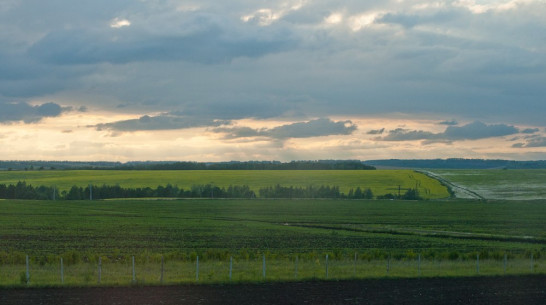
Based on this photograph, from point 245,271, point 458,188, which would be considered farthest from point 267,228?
point 458,188

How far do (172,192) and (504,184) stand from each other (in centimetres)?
7389

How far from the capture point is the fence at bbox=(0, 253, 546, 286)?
30734 millimetres

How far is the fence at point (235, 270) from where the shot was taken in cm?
3073

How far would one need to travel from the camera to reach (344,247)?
5450 centimetres

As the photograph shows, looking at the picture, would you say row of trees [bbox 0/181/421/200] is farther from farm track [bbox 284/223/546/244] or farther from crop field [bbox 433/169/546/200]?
farm track [bbox 284/223/546/244]

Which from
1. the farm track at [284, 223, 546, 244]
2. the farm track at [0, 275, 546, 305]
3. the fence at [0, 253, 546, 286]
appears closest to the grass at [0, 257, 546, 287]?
the fence at [0, 253, 546, 286]

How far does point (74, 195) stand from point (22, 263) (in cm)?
9800

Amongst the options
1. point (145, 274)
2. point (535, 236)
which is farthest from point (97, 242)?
point (535, 236)

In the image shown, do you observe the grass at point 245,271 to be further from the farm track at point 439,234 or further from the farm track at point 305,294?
the farm track at point 439,234

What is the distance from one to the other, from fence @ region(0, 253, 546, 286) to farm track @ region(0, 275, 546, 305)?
4.54 feet

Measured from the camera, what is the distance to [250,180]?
15575 cm

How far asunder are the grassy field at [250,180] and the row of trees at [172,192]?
3.64 meters

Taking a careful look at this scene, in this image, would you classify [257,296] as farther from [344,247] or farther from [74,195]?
[74,195]

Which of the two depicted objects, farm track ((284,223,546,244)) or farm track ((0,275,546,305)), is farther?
farm track ((284,223,546,244))
